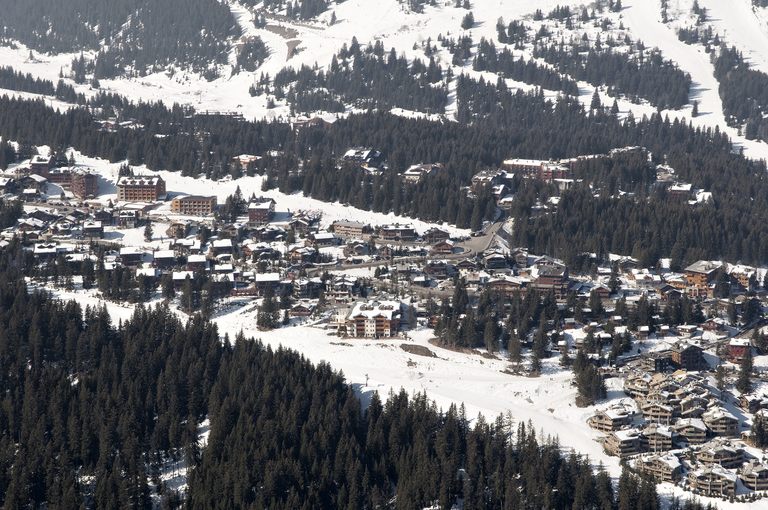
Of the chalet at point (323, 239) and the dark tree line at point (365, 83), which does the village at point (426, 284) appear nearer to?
the chalet at point (323, 239)

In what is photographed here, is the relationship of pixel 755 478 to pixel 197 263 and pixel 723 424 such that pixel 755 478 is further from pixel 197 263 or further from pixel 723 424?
pixel 197 263

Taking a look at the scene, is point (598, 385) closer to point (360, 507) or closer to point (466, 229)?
point (360, 507)

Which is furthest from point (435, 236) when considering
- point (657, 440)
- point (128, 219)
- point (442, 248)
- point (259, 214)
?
point (657, 440)

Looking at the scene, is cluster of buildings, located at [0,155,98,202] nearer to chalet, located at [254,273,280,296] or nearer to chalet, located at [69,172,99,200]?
chalet, located at [69,172,99,200]

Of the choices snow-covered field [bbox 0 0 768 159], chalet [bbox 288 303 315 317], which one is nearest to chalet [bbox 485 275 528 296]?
chalet [bbox 288 303 315 317]

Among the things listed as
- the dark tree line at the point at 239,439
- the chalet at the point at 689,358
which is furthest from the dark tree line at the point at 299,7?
the chalet at the point at 689,358
